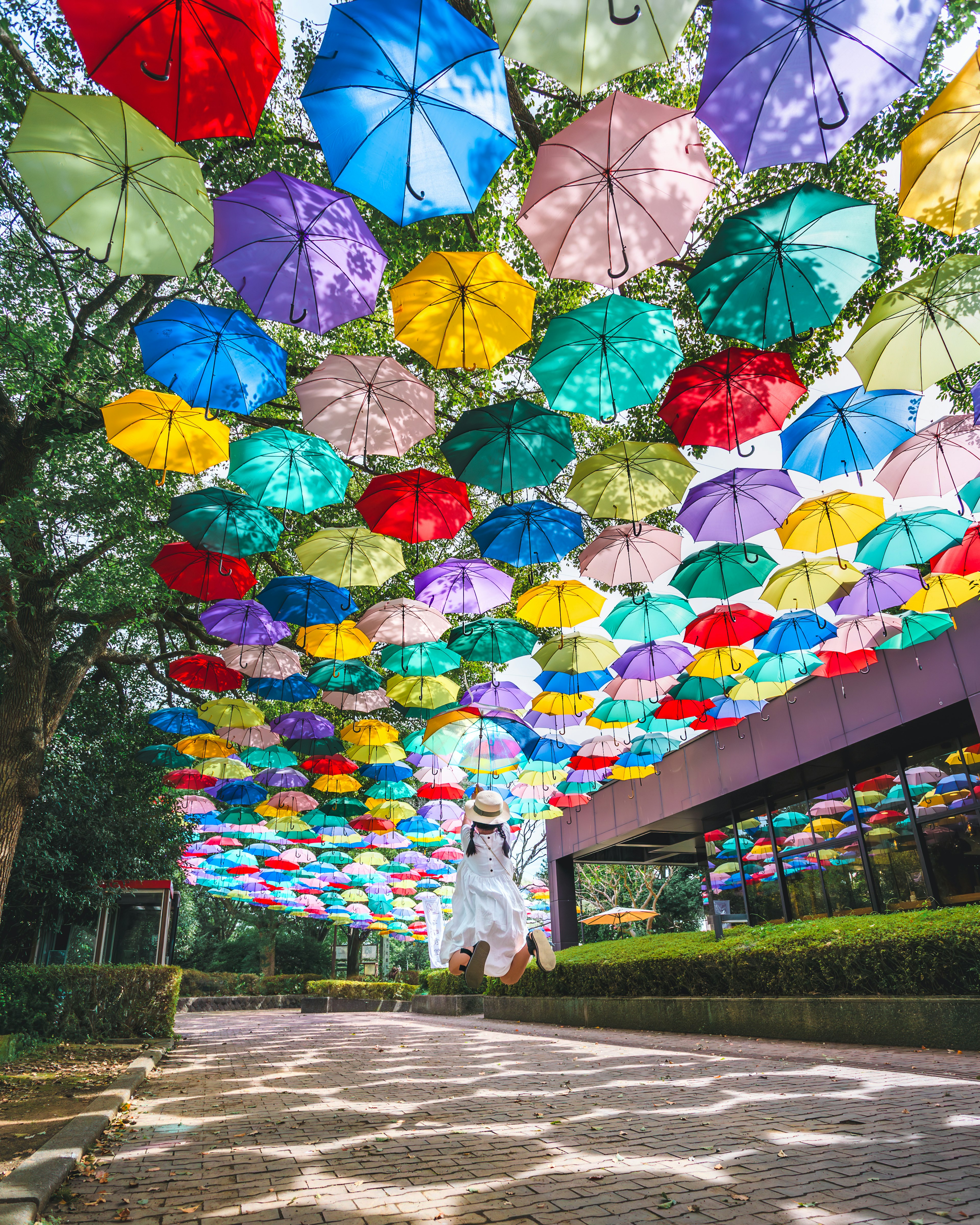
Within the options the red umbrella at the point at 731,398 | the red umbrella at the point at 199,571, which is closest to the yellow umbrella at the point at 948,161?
the red umbrella at the point at 731,398

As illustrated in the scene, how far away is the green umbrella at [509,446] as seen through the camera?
6.07 meters

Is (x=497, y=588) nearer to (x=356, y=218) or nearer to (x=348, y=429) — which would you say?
(x=348, y=429)

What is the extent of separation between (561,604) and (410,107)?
5560 millimetres

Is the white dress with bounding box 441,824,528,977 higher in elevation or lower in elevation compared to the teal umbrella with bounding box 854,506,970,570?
lower

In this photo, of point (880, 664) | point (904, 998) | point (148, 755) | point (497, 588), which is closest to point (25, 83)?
point (497, 588)

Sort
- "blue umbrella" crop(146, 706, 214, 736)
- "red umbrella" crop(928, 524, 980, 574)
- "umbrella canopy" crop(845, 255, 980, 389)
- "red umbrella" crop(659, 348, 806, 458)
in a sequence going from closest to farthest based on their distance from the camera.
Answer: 1. "umbrella canopy" crop(845, 255, 980, 389)
2. "red umbrella" crop(659, 348, 806, 458)
3. "red umbrella" crop(928, 524, 980, 574)
4. "blue umbrella" crop(146, 706, 214, 736)

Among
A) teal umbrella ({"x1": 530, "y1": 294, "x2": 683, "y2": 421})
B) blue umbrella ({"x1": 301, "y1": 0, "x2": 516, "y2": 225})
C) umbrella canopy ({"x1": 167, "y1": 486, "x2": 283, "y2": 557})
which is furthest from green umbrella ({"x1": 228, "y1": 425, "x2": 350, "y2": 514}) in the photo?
blue umbrella ({"x1": 301, "y1": 0, "x2": 516, "y2": 225})

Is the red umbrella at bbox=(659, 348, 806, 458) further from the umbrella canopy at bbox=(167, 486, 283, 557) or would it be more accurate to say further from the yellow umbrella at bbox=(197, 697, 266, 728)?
the yellow umbrella at bbox=(197, 697, 266, 728)

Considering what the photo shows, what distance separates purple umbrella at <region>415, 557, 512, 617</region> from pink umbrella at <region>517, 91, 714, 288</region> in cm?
392

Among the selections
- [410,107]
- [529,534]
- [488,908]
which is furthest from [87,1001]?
[410,107]

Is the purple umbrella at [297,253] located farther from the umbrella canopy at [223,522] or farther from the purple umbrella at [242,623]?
the purple umbrella at [242,623]

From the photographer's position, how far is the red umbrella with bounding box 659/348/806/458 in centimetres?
560

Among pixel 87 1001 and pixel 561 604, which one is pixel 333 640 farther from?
pixel 87 1001

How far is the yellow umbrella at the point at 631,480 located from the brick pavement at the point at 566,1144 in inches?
189
